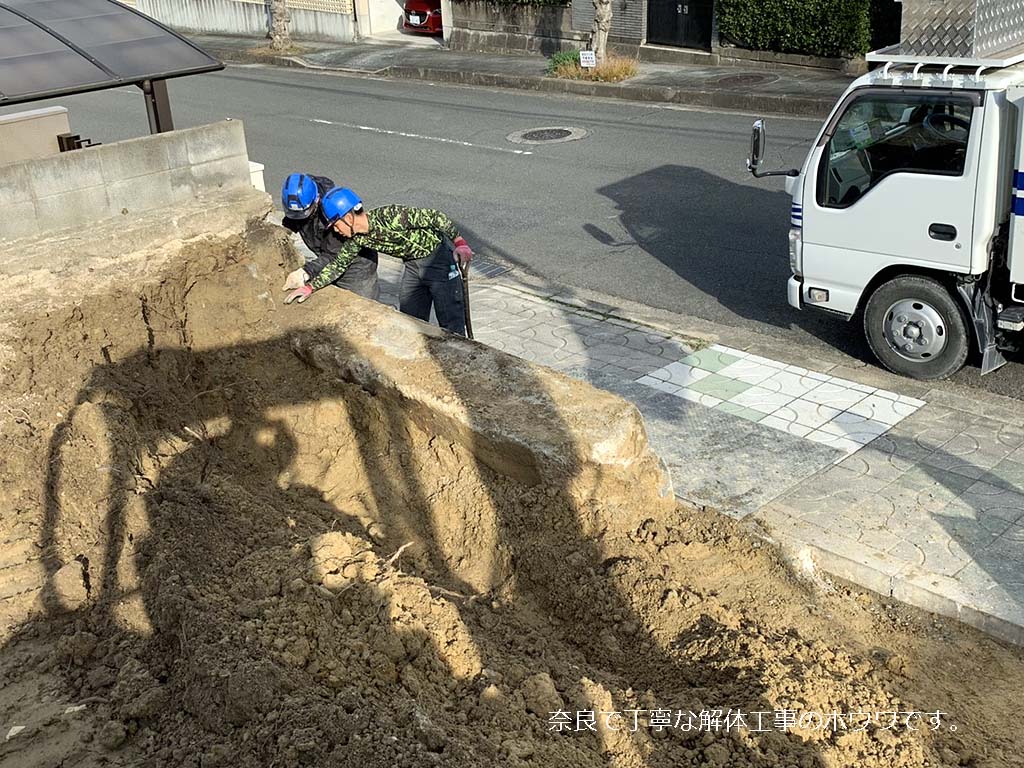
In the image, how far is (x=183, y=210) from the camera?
846cm

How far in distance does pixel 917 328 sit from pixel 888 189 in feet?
3.49

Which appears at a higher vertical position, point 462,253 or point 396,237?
point 396,237

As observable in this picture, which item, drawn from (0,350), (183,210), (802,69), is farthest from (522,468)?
(802,69)

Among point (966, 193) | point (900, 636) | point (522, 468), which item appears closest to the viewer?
point (900, 636)

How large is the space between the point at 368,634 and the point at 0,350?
3.70 metres

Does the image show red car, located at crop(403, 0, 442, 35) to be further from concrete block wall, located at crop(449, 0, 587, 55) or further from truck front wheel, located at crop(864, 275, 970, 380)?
truck front wheel, located at crop(864, 275, 970, 380)

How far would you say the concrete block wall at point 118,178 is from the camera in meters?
7.63

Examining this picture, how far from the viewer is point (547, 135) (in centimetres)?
1684

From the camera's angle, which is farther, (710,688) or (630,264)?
(630,264)

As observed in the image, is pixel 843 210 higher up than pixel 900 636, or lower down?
higher up

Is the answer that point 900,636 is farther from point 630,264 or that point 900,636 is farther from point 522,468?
point 630,264

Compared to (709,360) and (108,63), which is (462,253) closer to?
(709,360)

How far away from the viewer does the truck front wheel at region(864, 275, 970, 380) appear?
25.9 feet

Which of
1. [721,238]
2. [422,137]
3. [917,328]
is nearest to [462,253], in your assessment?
[917,328]
